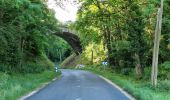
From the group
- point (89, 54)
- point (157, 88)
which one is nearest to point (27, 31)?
point (157, 88)

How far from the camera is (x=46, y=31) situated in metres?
40.0

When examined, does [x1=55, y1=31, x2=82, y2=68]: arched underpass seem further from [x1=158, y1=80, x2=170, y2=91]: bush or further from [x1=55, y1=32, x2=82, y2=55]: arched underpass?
[x1=158, y1=80, x2=170, y2=91]: bush

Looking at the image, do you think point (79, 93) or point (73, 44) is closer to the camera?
point (79, 93)

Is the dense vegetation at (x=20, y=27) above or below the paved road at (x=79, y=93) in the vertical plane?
above

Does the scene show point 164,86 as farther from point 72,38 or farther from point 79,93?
point 72,38

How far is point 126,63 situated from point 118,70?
3.76 metres

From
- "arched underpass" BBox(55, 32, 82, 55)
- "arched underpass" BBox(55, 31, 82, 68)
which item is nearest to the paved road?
"arched underpass" BBox(55, 32, 82, 55)

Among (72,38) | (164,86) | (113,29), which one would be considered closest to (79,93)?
(164,86)

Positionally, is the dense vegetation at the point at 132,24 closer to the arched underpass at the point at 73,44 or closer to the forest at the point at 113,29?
the forest at the point at 113,29

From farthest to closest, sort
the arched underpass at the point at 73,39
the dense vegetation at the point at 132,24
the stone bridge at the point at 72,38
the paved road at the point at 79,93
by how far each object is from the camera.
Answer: the arched underpass at the point at 73,39 < the stone bridge at the point at 72,38 < the dense vegetation at the point at 132,24 < the paved road at the point at 79,93

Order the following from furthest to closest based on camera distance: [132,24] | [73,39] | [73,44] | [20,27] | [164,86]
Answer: [73,44] < [73,39] < [132,24] < [20,27] < [164,86]

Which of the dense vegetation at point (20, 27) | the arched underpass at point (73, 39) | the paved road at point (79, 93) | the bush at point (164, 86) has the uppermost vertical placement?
the arched underpass at point (73, 39)

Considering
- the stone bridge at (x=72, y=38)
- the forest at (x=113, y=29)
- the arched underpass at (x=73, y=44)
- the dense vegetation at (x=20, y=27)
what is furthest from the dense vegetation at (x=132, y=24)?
the arched underpass at (x=73, y=44)

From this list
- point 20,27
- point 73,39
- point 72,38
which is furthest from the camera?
point 73,39
